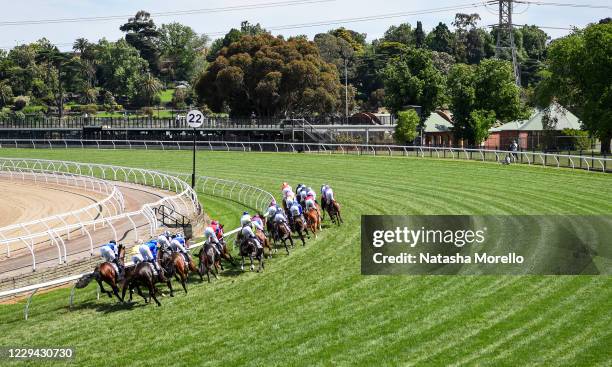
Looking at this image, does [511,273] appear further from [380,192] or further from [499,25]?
[499,25]

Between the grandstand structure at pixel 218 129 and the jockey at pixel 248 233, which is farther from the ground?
the grandstand structure at pixel 218 129

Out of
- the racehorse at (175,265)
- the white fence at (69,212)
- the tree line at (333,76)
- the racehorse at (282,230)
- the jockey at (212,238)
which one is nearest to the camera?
the racehorse at (175,265)

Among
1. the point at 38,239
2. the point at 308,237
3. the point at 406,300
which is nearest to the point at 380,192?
the point at 308,237

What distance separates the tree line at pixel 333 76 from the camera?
164 feet

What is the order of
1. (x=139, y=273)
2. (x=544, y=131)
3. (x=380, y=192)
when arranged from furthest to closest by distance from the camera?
(x=544, y=131)
(x=380, y=192)
(x=139, y=273)

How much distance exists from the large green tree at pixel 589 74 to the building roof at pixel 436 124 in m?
14.3

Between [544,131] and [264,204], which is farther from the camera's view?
[544,131]

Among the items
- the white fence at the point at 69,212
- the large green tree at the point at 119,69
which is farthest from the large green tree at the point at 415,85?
the large green tree at the point at 119,69

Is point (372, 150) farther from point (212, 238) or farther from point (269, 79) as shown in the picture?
point (212, 238)

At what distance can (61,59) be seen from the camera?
4355 inches

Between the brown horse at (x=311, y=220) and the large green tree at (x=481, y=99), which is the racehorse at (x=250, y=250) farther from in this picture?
the large green tree at (x=481, y=99)

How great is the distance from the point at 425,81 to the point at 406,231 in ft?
151

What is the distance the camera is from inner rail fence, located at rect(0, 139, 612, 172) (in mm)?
36481

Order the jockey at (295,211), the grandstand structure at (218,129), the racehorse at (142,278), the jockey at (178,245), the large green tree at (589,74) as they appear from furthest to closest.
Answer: the grandstand structure at (218,129)
the large green tree at (589,74)
the jockey at (295,211)
the jockey at (178,245)
the racehorse at (142,278)
